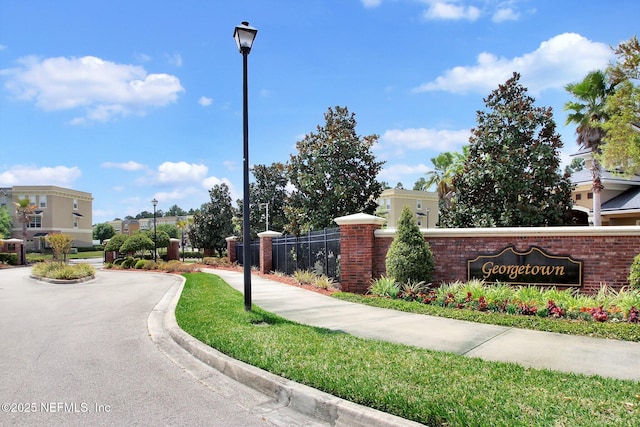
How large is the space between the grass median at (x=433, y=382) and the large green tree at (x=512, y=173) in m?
9.16

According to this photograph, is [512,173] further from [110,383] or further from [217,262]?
[217,262]

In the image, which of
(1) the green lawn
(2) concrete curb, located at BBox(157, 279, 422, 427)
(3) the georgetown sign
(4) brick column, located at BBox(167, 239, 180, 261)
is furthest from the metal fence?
(4) brick column, located at BBox(167, 239, 180, 261)

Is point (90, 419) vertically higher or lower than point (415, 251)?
lower

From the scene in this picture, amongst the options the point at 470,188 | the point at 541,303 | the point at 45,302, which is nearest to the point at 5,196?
the point at 45,302

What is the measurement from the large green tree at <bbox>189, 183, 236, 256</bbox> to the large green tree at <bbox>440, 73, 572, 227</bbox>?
2801cm

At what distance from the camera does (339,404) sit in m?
4.22

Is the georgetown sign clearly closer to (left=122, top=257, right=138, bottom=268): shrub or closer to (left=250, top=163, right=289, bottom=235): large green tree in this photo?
(left=250, top=163, right=289, bottom=235): large green tree

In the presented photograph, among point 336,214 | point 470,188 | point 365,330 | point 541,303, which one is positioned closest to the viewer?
point 365,330

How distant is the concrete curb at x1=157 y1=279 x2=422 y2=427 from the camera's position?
3.97 m

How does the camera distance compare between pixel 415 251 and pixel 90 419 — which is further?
pixel 415 251

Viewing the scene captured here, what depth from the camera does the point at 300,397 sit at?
15.0 ft

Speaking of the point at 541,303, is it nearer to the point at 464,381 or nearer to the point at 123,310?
the point at 464,381

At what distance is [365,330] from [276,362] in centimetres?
256

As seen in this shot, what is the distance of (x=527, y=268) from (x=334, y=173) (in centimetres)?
934
